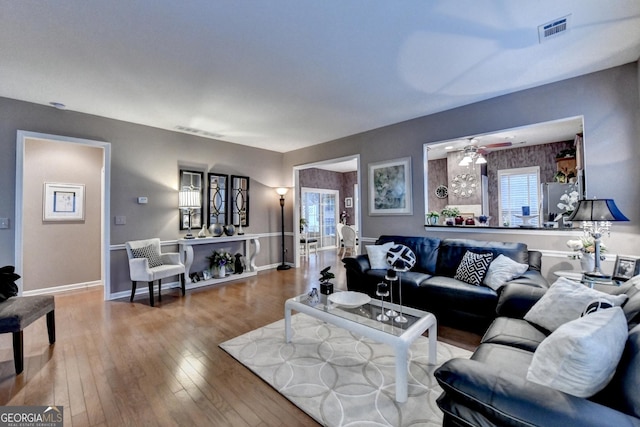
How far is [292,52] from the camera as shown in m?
2.52

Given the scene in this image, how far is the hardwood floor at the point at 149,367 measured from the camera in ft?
5.67

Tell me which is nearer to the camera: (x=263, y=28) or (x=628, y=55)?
(x=263, y=28)

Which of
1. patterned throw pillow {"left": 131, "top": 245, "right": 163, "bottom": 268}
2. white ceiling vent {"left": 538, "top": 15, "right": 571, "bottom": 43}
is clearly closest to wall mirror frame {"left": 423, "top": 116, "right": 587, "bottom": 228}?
white ceiling vent {"left": 538, "top": 15, "right": 571, "bottom": 43}

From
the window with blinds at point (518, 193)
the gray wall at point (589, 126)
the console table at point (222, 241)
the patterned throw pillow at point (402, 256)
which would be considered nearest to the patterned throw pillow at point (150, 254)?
the console table at point (222, 241)

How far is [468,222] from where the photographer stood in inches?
161

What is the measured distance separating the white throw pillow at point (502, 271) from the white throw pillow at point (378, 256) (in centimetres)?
123

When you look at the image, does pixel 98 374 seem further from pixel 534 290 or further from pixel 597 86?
pixel 597 86

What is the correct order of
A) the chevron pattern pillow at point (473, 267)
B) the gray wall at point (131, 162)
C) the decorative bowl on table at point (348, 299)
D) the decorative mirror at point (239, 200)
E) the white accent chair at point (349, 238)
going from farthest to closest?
the white accent chair at point (349, 238) < the decorative mirror at point (239, 200) < the gray wall at point (131, 162) < the chevron pattern pillow at point (473, 267) < the decorative bowl on table at point (348, 299)

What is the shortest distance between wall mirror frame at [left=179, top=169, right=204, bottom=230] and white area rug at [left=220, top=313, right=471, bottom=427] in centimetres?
283

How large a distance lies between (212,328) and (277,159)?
420cm

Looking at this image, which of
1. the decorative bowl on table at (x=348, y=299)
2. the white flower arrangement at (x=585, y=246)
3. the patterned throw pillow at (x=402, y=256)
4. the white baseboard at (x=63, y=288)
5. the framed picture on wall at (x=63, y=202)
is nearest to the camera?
the decorative bowl on table at (x=348, y=299)

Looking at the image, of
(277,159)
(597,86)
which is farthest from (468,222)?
(277,159)

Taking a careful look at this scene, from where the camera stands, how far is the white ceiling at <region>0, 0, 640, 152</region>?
2008 millimetres

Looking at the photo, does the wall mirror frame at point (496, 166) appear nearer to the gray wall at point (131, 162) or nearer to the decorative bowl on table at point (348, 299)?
the decorative bowl on table at point (348, 299)
